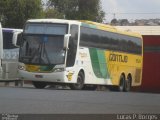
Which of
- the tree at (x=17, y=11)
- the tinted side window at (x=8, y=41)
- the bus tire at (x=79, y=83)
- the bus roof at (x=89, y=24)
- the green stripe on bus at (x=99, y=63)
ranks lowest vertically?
the bus tire at (x=79, y=83)

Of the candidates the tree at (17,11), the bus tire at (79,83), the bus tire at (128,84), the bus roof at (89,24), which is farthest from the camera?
the tree at (17,11)

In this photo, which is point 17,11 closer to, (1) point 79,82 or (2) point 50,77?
(1) point 79,82

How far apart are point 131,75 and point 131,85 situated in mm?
598

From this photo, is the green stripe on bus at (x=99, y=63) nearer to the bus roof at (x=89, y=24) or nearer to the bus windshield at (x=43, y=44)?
the bus roof at (x=89, y=24)

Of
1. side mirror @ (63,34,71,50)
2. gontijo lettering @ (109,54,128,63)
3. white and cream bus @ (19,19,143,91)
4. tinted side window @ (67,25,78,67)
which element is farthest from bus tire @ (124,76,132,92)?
side mirror @ (63,34,71,50)

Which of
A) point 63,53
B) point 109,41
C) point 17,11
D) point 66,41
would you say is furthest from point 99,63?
point 17,11

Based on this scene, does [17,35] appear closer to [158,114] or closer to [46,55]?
[46,55]

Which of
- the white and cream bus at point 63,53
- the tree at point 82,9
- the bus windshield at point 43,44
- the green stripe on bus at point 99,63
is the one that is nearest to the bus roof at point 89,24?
the white and cream bus at point 63,53

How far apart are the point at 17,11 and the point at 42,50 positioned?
2335 centimetres

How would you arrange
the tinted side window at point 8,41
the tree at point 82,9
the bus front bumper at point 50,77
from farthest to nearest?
the tree at point 82,9, the tinted side window at point 8,41, the bus front bumper at point 50,77

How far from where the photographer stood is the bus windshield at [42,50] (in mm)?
26719

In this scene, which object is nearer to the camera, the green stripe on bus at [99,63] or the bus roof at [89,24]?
the bus roof at [89,24]

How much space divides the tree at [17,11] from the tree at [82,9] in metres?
23.2

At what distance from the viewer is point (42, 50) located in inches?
1061
